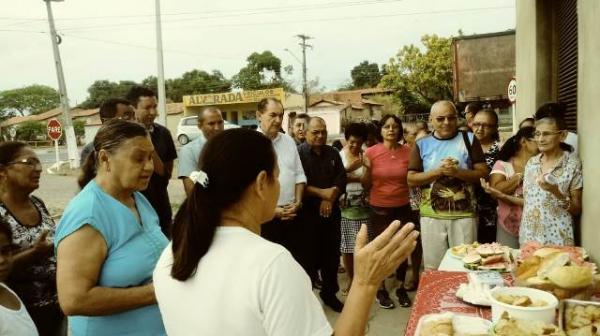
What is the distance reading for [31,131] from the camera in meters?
51.8

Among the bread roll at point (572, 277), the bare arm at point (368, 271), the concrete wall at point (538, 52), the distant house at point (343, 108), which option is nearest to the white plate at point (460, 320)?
the bread roll at point (572, 277)

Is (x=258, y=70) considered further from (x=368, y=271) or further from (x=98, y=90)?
(x=368, y=271)

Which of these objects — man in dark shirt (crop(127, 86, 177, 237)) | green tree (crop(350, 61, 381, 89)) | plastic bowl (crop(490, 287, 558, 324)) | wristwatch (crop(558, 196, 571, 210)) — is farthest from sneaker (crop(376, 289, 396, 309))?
green tree (crop(350, 61, 381, 89))

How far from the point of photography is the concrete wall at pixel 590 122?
107 inches

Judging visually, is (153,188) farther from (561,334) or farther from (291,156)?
(561,334)

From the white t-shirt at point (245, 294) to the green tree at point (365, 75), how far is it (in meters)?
64.7

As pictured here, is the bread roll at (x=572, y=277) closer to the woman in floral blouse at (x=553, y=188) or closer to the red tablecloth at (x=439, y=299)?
the red tablecloth at (x=439, y=299)

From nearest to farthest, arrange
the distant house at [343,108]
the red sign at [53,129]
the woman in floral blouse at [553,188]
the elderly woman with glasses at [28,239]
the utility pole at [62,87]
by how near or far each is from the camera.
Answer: the elderly woman with glasses at [28,239]
the woman in floral blouse at [553,188]
the red sign at [53,129]
the utility pole at [62,87]
the distant house at [343,108]

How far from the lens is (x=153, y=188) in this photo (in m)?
3.71

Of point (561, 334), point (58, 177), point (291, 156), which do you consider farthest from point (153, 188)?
point (58, 177)

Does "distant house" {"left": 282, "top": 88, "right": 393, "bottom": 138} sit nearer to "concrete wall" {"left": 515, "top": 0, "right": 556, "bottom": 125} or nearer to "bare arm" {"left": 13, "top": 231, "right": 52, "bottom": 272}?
"concrete wall" {"left": 515, "top": 0, "right": 556, "bottom": 125}

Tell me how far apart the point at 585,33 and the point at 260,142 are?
2.81m

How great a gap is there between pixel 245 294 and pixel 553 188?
239cm

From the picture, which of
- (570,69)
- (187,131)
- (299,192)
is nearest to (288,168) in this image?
(299,192)
